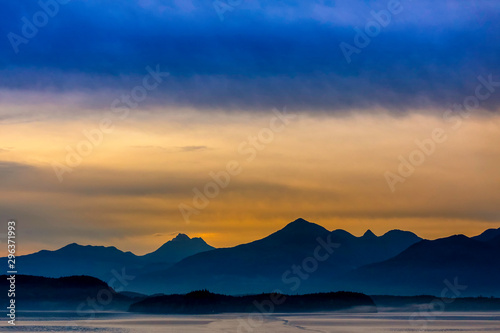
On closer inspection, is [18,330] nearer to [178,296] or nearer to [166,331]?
[166,331]

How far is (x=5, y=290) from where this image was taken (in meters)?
192

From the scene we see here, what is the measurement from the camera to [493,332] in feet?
297

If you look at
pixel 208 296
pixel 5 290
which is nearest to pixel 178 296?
pixel 208 296

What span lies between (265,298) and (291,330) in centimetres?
10296

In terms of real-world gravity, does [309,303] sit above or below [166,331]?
above

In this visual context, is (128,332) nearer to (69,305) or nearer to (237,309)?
(237,309)

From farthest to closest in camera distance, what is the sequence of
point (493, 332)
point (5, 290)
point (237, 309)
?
point (5, 290) → point (237, 309) → point (493, 332)

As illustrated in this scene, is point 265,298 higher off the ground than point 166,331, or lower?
higher

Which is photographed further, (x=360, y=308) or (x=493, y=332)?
(x=360, y=308)

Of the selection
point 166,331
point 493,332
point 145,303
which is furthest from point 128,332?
point 145,303

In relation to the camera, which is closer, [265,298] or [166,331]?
[166,331]

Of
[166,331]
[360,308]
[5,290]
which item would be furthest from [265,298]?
[166,331]

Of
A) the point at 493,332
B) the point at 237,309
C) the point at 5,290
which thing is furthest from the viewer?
the point at 5,290

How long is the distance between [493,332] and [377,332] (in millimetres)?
11938
